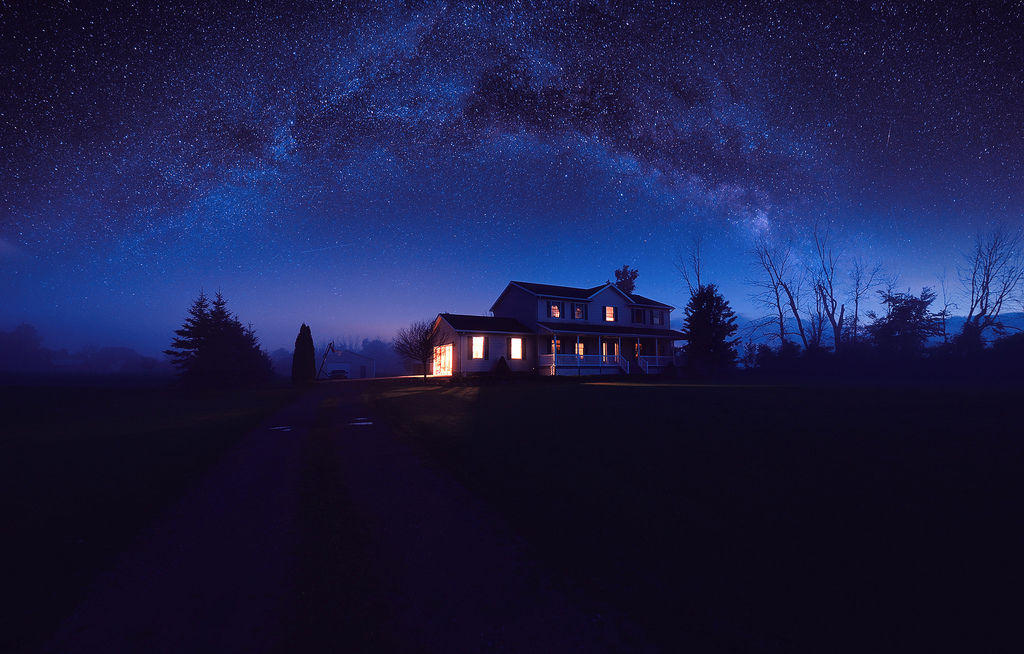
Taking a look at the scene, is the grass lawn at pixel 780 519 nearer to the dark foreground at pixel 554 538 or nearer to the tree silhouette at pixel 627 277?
the dark foreground at pixel 554 538

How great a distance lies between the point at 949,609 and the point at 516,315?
35.2m

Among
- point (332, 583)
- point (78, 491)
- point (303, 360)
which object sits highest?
point (303, 360)

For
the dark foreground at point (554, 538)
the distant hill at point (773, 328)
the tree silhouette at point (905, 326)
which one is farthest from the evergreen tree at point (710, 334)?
the dark foreground at point (554, 538)

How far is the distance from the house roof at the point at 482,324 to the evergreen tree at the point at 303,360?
14.2 m

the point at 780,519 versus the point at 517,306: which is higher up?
the point at 517,306

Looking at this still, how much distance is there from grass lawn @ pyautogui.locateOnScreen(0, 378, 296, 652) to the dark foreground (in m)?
0.04

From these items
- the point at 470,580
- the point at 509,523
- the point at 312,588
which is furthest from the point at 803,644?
the point at 312,588

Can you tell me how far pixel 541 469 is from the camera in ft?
25.2

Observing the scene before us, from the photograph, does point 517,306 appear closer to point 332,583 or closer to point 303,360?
point 303,360

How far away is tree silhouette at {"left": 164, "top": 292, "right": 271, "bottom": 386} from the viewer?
36.1 m

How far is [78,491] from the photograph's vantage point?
6.89 metres

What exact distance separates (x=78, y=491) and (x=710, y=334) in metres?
36.7

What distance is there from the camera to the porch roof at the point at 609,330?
34.5 m

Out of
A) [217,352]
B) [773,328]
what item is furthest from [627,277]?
[217,352]
